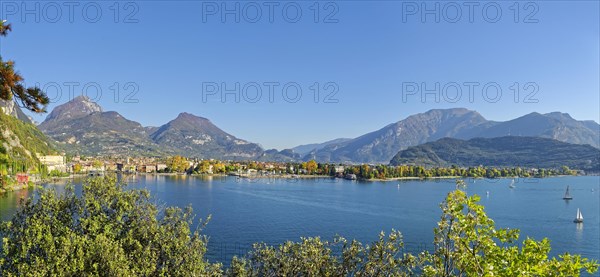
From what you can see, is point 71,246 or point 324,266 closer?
point 71,246

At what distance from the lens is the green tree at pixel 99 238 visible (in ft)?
31.4

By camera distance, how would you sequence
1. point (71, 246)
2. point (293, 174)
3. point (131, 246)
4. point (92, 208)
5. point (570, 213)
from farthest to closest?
point (293, 174)
point (570, 213)
point (92, 208)
point (131, 246)
point (71, 246)

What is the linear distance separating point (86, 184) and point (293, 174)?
16108 cm

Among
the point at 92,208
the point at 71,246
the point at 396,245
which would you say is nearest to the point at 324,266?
the point at 396,245

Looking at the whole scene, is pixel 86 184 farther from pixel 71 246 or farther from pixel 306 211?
pixel 306 211

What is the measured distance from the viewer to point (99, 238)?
966 centimetres

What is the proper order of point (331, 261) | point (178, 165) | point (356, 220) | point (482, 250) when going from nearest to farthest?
point (482, 250) < point (331, 261) < point (356, 220) < point (178, 165)

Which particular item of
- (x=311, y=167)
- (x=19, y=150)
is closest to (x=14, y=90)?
(x=19, y=150)

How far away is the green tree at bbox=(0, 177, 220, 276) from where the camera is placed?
9562 millimetres

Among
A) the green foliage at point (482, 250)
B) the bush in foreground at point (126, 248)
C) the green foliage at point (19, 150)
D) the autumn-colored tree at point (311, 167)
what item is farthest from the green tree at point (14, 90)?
the autumn-colored tree at point (311, 167)

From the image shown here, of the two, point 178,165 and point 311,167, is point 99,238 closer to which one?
point 311,167

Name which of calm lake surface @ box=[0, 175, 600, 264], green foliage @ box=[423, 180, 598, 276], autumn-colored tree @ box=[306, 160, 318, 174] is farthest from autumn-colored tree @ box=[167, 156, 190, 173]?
green foliage @ box=[423, 180, 598, 276]

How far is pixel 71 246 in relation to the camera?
9898mm

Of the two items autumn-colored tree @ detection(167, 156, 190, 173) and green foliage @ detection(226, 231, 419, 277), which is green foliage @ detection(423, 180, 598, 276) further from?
autumn-colored tree @ detection(167, 156, 190, 173)
